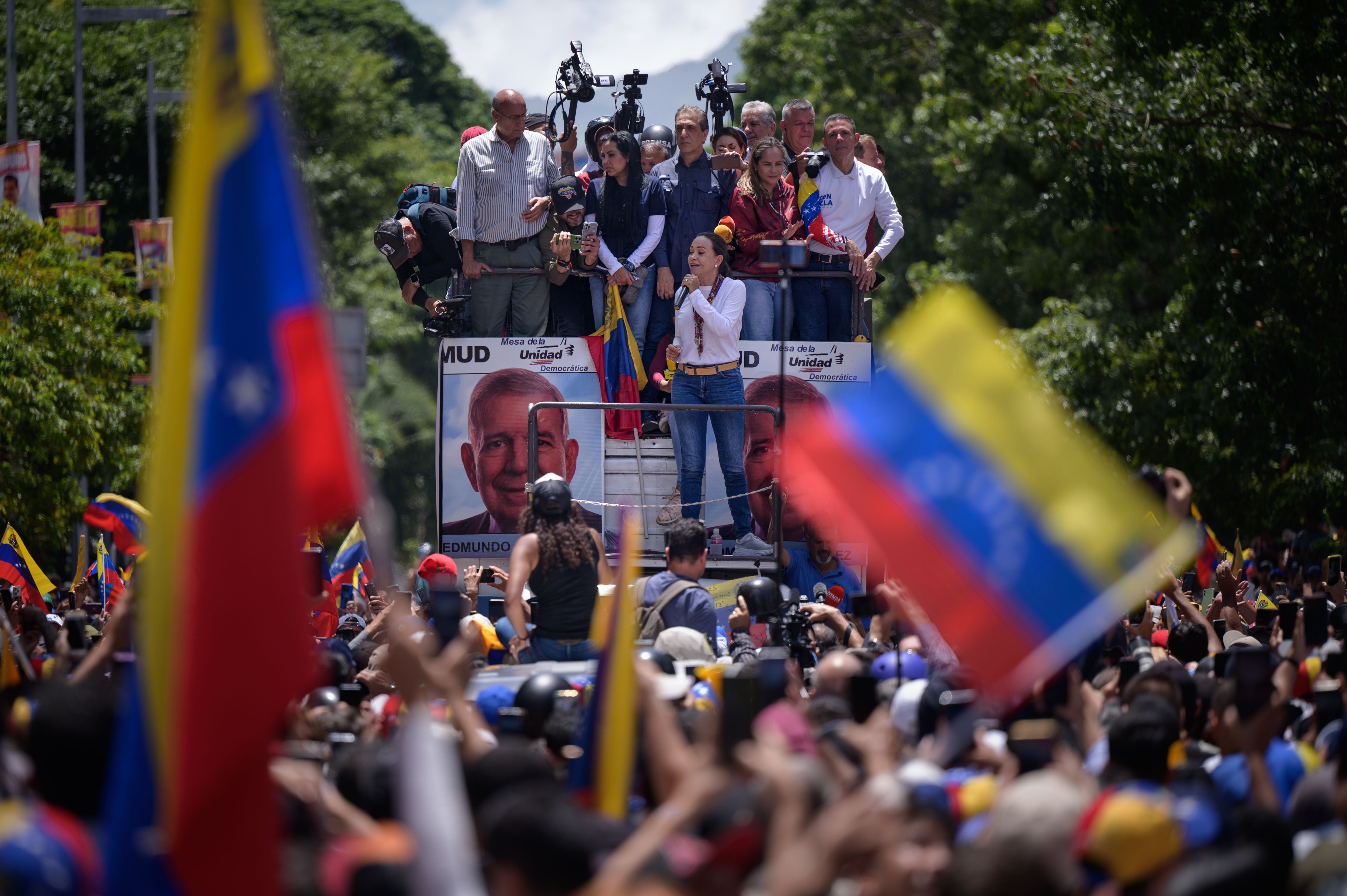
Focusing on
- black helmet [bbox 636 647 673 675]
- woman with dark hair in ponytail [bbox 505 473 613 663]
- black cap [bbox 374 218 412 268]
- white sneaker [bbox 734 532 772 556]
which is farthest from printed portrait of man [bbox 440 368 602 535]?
black helmet [bbox 636 647 673 675]

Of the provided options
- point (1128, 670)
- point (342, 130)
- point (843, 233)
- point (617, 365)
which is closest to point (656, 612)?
point (1128, 670)

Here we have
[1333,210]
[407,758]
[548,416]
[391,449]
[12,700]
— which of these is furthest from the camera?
[391,449]

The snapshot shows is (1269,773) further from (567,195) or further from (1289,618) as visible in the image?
(567,195)

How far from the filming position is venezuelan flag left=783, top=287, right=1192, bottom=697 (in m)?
4.32

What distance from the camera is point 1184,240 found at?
1802 centimetres

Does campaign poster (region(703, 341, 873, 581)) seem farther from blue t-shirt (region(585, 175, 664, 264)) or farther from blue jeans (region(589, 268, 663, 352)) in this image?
blue t-shirt (region(585, 175, 664, 264))

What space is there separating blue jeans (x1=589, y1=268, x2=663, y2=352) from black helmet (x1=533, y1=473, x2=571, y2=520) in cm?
421

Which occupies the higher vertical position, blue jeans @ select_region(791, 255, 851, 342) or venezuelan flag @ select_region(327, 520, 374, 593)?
blue jeans @ select_region(791, 255, 851, 342)

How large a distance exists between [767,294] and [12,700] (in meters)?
7.68

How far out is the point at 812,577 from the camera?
1053 cm

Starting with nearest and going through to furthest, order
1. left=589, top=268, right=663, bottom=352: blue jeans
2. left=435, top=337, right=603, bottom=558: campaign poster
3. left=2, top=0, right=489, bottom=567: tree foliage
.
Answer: left=435, top=337, right=603, bottom=558: campaign poster < left=589, top=268, right=663, bottom=352: blue jeans < left=2, top=0, right=489, bottom=567: tree foliage

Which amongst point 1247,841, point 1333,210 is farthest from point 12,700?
point 1333,210

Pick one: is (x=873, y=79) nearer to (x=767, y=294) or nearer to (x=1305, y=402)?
(x=1305, y=402)

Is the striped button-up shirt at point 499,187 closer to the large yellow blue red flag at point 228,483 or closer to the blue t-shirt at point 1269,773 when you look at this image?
the large yellow blue red flag at point 228,483
